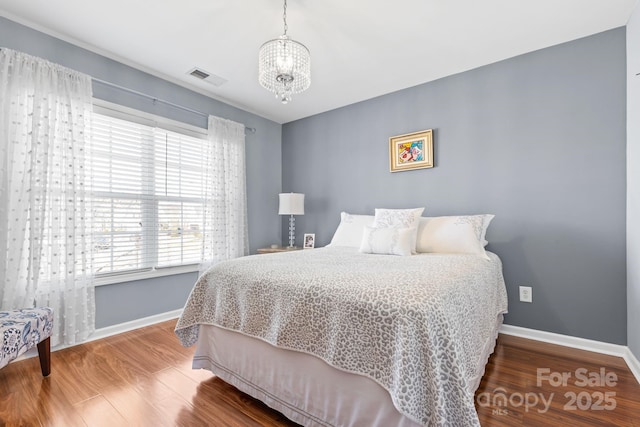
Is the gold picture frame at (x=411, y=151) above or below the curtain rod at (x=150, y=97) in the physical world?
below

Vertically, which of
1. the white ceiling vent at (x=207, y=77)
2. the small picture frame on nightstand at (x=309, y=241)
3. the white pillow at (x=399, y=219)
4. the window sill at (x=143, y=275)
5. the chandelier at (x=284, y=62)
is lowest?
the window sill at (x=143, y=275)

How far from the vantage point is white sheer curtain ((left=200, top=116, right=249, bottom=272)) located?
11.1 ft

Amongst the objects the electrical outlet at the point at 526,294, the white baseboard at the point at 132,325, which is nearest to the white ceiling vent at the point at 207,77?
the white baseboard at the point at 132,325

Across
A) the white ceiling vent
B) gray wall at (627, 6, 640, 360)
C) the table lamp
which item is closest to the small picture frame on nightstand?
the table lamp

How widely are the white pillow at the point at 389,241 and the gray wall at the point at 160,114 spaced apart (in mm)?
1980

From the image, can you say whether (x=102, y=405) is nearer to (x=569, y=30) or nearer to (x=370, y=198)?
(x=370, y=198)

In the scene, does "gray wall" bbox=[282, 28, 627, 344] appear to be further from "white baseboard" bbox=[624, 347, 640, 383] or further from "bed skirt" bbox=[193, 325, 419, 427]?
"bed skirt" bbox=[193, 325, 419, 427]

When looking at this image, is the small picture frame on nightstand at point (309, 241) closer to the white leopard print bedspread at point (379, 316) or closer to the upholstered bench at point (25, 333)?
the white leopard print bedspread at point (379, 316)

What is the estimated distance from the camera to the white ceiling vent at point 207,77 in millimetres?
2907

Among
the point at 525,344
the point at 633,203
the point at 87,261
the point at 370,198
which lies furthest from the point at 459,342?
the point at 87,261

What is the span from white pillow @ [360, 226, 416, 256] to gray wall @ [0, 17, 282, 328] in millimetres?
1980

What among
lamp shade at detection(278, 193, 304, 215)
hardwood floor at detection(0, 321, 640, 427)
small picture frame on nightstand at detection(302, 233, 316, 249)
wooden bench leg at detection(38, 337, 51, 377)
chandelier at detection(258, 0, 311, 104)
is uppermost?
chandelier at detection(258, 0, 311, 104)

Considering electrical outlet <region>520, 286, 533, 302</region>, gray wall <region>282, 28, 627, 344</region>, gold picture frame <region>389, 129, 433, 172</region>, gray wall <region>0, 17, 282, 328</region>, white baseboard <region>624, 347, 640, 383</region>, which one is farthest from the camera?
gold picture frame <region>389, 129, 433, 172</region>

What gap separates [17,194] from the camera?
210cm
